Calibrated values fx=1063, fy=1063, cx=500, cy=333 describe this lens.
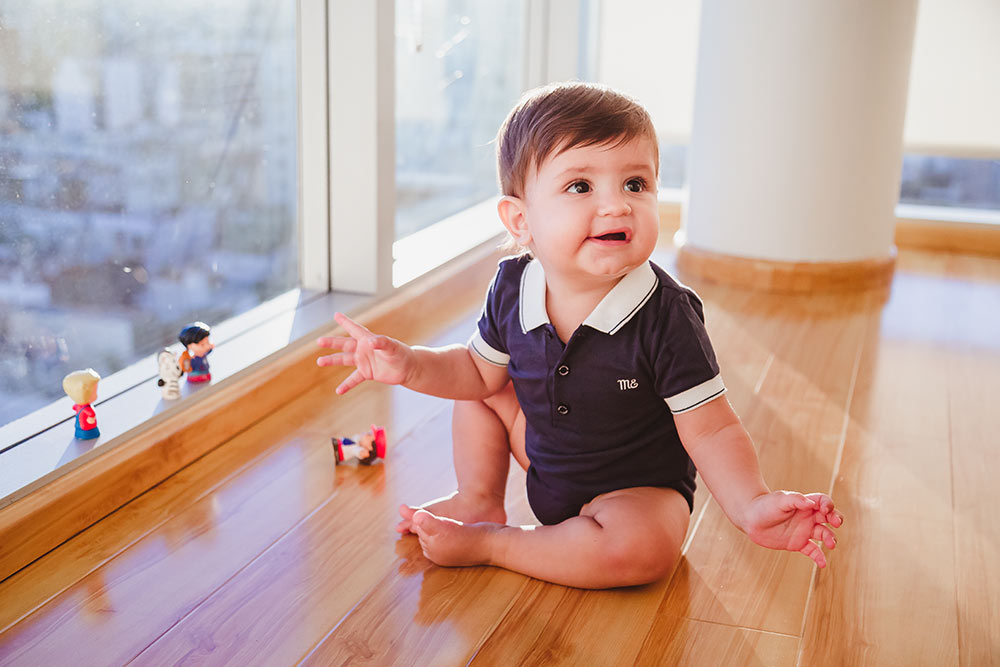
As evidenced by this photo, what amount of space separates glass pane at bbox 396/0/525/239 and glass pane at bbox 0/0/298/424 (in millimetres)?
429

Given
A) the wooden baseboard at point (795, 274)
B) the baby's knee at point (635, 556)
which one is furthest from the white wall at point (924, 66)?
the baby's knee at point (635, 556)

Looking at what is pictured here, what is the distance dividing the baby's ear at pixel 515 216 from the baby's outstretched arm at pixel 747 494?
0.79 feet

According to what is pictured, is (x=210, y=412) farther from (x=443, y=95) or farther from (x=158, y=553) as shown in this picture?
(x=443, y=95)

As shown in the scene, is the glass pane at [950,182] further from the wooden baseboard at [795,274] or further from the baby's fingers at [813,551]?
the baby's fingers at [813,551]

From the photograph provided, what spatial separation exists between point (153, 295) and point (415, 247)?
84 centimetres

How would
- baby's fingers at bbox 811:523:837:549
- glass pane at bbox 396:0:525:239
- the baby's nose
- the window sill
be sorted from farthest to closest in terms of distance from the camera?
1. glass pane at bbox 396:0:525:239
2. the window sill
3. the baby's nose
4. baby's fingers at bbox 811:523:837:549

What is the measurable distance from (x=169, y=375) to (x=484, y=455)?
423mm

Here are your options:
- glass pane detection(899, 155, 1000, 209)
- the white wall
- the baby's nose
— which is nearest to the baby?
the baby's nose

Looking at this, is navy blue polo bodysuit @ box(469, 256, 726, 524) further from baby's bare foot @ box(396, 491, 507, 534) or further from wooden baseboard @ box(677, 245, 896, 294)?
wooden baseboard @ box(677, 245, 896, 294)

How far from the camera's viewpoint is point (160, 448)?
4.16 feet

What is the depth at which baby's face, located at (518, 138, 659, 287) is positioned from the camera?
3.26ft

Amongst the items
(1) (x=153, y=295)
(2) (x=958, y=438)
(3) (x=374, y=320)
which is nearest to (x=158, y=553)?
(1) (x=153, y=295)

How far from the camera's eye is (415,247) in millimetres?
2217

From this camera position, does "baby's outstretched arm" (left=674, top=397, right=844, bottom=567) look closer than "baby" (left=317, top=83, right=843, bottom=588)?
Yes
